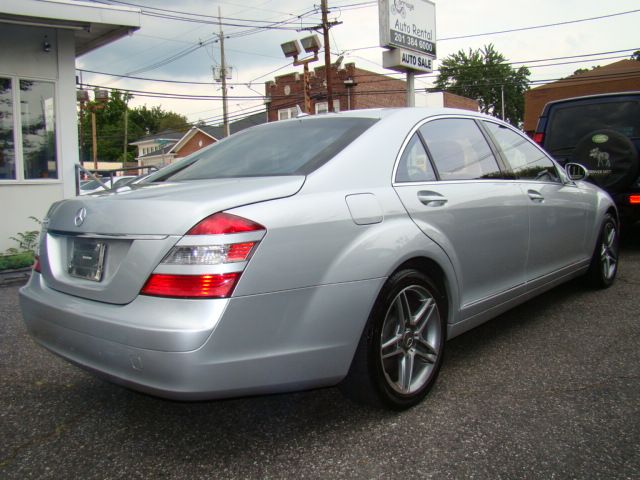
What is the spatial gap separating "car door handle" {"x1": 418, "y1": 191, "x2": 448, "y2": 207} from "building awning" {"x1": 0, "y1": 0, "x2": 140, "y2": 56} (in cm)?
694

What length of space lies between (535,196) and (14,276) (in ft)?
19.0

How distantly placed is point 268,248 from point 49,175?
24.6ft

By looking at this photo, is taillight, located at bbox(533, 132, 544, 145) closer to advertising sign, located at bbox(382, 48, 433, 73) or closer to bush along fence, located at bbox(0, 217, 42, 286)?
bush along fence, located at bbox(0, 217, 42, 286)

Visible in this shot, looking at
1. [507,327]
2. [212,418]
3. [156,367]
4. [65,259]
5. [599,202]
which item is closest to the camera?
[156,367]

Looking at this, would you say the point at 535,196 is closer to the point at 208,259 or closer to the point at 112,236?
the point at 208,259

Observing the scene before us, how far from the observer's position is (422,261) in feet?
9.18

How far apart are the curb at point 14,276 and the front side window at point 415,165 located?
208 inches

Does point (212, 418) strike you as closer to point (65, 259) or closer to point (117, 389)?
point (117, 389)

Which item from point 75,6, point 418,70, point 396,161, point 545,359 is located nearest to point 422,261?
point 396,161

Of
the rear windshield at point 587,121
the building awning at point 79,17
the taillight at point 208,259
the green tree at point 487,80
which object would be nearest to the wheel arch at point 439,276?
the taillight at point 208,259

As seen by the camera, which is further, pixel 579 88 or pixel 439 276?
pixel 579 88

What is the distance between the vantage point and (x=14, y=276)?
21.6 feet

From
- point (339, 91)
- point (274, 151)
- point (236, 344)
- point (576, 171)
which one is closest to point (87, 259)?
point (236, 344)

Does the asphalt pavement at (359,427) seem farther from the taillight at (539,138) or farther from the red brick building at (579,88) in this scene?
the red brick building at (579,88)
